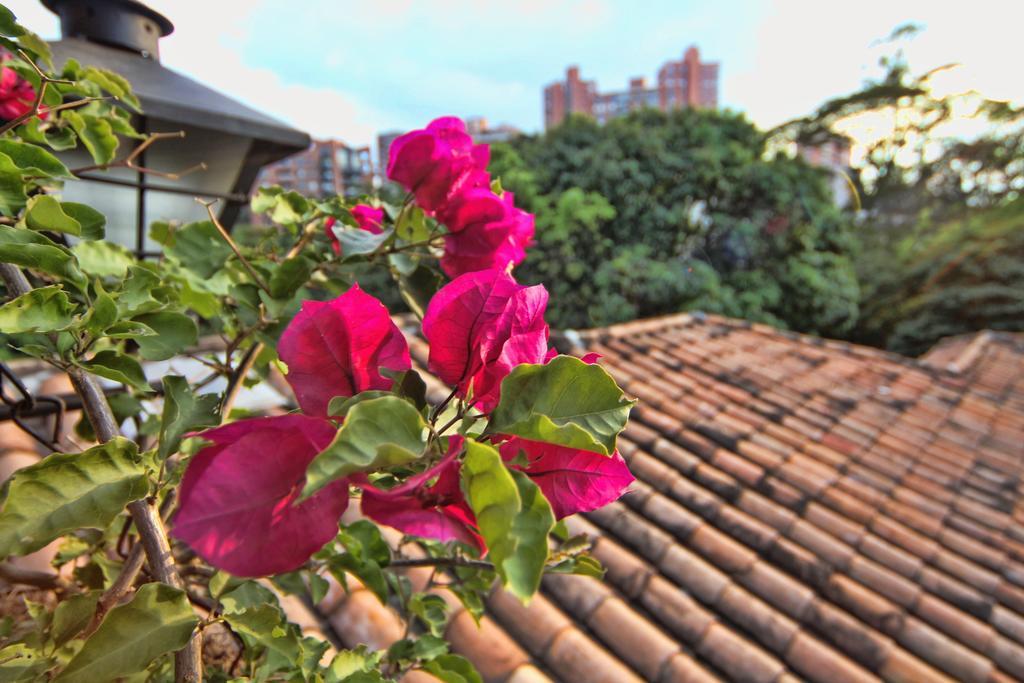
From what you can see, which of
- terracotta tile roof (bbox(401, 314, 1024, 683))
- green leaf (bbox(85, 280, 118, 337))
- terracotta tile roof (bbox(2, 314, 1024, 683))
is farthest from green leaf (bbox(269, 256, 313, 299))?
terracotta tile roof (bbox(401, 314, 1024, 683))

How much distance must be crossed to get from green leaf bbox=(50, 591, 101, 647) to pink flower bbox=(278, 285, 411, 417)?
0.35 m

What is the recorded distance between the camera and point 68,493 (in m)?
0.42

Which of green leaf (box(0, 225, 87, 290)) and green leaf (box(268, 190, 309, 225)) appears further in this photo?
green leaf (box(268, 190, 309, 225))

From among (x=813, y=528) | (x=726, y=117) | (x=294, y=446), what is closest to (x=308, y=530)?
(x=294, y=446)

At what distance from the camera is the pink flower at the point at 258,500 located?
0.32m

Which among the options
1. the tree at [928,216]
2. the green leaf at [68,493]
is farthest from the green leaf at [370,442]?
the tree at [928,216]

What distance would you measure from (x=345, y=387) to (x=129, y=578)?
33 centimetres

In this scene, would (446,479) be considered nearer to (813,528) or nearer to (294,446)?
(294,446)

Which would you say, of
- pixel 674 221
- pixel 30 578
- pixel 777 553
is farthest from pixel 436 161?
pixel 674 221

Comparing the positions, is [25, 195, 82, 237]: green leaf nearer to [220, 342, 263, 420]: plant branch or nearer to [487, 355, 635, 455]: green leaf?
[220, 342, 263, 420]: plant branch

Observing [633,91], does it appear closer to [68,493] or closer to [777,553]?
[777,553]

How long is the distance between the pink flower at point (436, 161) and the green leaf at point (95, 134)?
50 centimetres

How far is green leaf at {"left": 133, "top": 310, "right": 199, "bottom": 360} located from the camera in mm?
671

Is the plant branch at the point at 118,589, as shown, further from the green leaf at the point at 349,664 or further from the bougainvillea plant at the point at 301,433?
the green leaf at the point at 349,664
